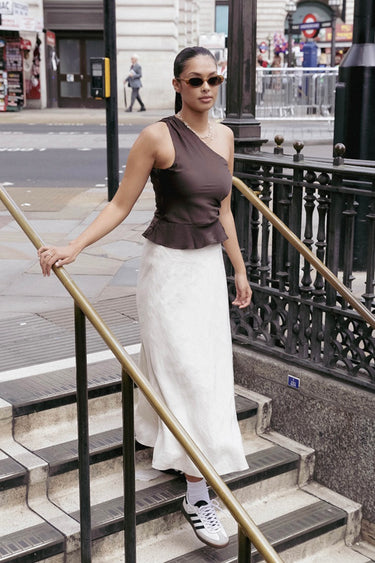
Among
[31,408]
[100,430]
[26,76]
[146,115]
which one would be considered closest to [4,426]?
[31,408]

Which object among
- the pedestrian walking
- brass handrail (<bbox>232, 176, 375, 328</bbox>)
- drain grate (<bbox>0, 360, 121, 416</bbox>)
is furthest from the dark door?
drain grate (<bbox>0, 360, 121, 416</bbox>)

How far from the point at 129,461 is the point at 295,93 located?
1791 centimetres

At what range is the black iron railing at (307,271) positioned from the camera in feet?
15.5

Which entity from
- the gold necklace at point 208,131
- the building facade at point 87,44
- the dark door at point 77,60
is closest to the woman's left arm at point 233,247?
the gold necklace at point 208,131

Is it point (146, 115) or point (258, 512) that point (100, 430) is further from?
point (146, 115)

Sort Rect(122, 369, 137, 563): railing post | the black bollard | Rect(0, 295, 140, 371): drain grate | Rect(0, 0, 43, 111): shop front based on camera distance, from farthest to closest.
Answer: Rect(0, 0, 43, 111): shop front, the black bollard, Rect(0, 295, 140, 371): drain grate, Rect(122, 369, 137, 563): railing post

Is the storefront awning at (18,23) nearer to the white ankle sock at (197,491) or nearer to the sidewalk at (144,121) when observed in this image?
the sidewalk at (144,121)

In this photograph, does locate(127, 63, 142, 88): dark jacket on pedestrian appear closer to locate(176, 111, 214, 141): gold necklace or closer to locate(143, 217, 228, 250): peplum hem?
locate(176, 111, 214, 141): gold necklace

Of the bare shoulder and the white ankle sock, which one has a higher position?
the bare shoulder

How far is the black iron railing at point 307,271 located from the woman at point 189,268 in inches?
40.8

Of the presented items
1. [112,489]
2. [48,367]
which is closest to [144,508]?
[112,489]

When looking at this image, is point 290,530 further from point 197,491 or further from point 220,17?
point 220,17

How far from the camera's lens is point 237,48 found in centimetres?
544

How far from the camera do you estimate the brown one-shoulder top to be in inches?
142
